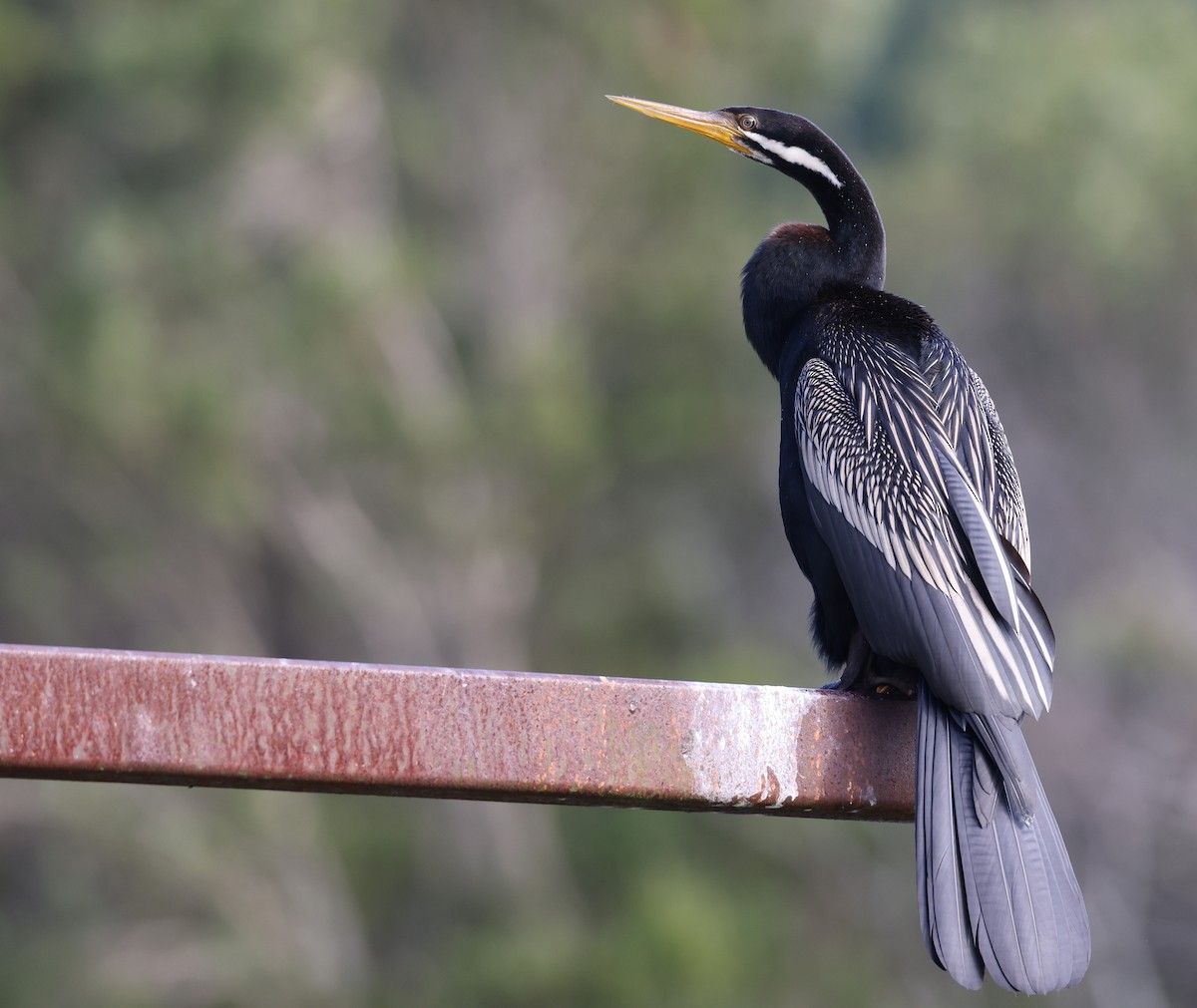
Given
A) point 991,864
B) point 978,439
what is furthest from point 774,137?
point 991,864

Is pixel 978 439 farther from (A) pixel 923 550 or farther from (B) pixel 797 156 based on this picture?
(B) pixel 797 156

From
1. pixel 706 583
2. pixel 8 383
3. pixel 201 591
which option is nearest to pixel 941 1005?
pixel 706 583

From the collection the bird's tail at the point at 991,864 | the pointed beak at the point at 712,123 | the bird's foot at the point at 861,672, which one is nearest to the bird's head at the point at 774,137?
the pointed beak at the point at 712,123

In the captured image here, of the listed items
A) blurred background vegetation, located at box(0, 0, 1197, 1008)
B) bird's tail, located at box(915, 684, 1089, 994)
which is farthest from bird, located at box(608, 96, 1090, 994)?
blurred background vegetation, located at box(0, 0, 1197, 1008)

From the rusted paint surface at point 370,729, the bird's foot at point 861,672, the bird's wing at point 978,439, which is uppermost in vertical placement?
the bird's wing at point 978,439

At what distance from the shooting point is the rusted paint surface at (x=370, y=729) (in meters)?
1.89

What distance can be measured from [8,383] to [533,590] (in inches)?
174

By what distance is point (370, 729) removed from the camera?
1.94 meters

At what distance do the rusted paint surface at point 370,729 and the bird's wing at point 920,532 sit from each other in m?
0.56

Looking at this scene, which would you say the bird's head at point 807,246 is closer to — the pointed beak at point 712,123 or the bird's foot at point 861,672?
the pointed beak at point 712,123

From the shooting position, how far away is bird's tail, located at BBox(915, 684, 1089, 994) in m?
2.05

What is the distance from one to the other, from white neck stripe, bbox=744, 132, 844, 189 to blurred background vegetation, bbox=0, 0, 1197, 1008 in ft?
22.3

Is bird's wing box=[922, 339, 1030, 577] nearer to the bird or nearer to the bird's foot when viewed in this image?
the bird

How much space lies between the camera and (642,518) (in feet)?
44.5
